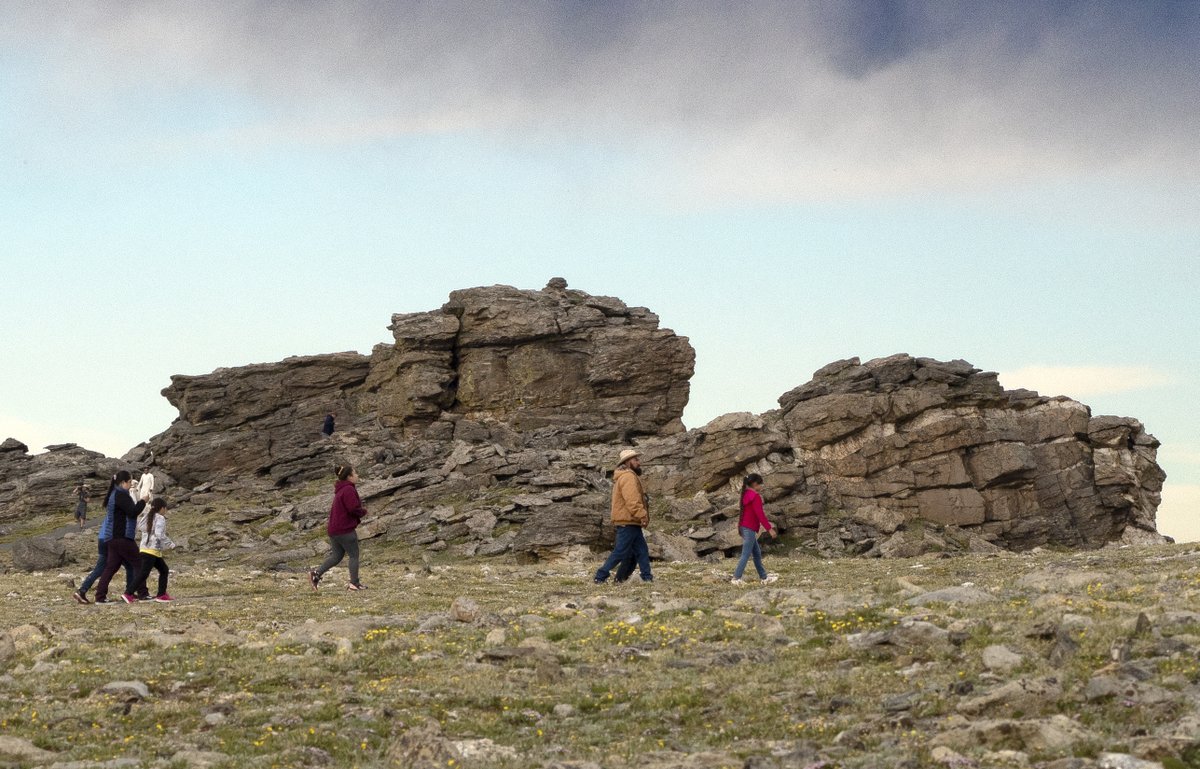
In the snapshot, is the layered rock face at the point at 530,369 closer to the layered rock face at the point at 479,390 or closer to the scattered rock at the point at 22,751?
the layered rock face at the point at 479,390

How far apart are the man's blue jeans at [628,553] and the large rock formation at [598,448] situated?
12.6 m

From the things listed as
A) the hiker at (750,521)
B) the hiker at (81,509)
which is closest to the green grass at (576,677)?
the hiker at (750,521)

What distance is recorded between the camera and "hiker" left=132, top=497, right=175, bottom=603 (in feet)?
89.4

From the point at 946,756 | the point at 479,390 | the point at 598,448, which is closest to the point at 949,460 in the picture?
the point at 598,448

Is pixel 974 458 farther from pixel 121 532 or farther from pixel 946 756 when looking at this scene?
pixel 946 756

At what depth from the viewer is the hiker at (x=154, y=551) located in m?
27.2

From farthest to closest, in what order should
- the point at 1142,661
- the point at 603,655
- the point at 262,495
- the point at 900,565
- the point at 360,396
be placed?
the point at 360,396, the point at 262,495, the point at 900,565, the point at 603,655, the point at 1142,661

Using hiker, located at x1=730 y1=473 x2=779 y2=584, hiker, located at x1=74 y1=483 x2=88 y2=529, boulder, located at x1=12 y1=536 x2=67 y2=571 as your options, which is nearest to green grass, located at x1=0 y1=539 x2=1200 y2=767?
hiker, located at x1=730 y1=473 x2=779 y2=584

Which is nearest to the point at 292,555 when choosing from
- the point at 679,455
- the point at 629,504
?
the point at 679,455

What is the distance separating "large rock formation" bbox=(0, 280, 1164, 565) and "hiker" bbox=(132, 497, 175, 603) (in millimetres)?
16354

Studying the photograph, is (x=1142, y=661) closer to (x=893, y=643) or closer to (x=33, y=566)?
(x=893, y=643)

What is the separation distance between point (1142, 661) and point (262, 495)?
202ft

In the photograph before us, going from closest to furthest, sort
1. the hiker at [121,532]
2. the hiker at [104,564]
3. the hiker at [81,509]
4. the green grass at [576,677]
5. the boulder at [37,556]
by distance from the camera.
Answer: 1. the green grass at [576,677]
2. the hiker at [121,532]
3. the hiker at [104,564]
4. the boulder at [37,556]
5. the hiker at [81,509]

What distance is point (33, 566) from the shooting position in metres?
44.8
